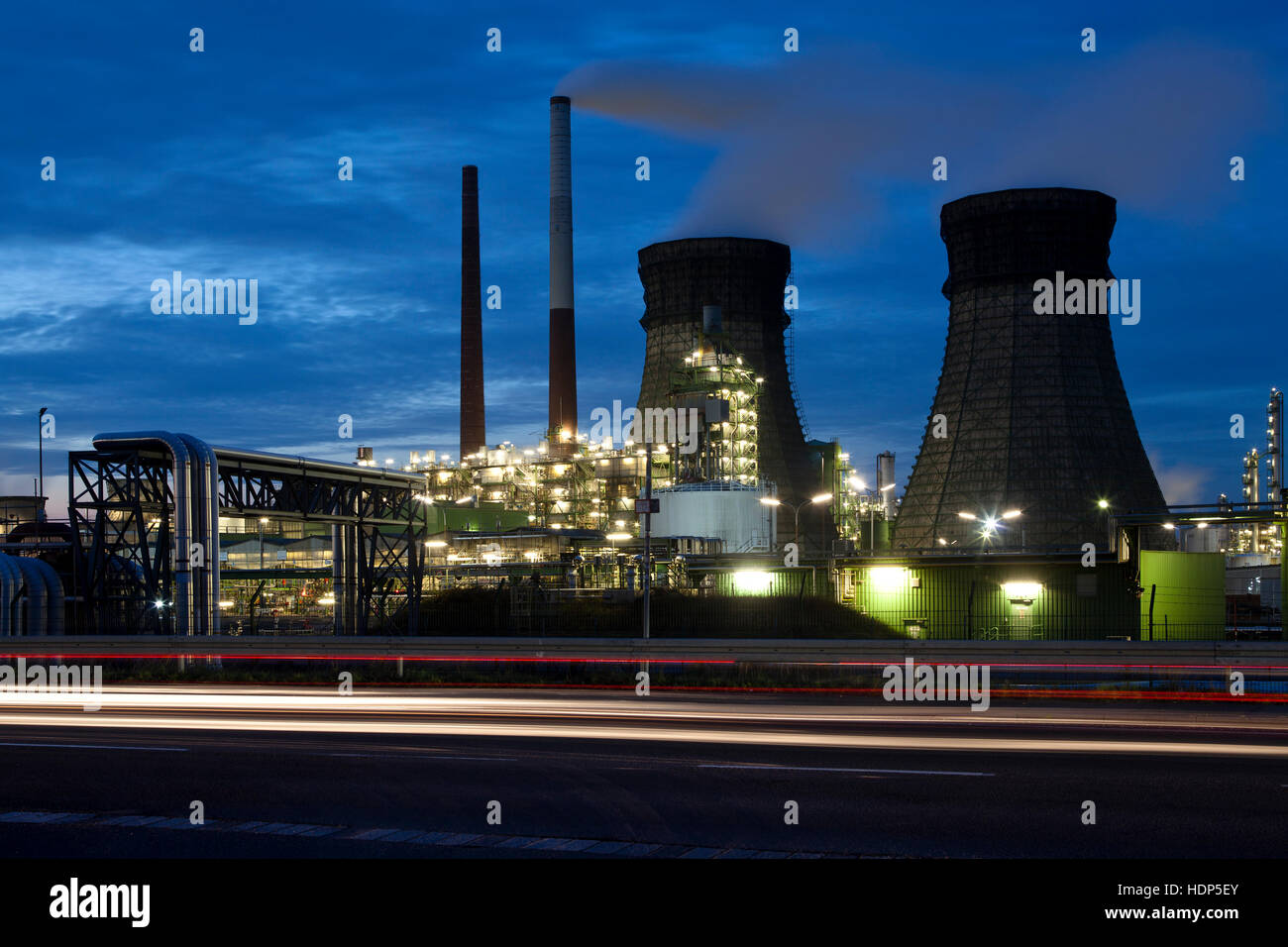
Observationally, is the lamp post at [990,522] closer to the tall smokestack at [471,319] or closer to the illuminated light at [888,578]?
the illuminated light at [888,578]

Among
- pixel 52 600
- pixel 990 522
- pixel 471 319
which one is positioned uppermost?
pixel 471 319

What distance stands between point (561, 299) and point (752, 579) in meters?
36.1

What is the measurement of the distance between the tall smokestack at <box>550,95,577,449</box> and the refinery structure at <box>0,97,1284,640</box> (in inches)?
7.3

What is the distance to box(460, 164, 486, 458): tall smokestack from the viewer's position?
314 feet

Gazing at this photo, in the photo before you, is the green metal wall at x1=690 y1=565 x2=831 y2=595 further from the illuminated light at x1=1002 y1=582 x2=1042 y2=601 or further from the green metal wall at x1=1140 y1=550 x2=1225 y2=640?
the green metal wall at x1=1140 y1=550 x2=1225 y2=640

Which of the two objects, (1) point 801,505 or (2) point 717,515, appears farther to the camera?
(1) point 801,505

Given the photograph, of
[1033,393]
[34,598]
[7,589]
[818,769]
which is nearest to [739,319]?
[1033,393]

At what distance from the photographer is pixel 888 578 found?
66.7m

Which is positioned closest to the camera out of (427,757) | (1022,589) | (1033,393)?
(427,757)

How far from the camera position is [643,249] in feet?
360

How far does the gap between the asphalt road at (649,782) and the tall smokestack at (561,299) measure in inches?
2895

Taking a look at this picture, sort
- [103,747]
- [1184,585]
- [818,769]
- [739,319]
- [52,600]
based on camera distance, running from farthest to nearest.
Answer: [739,319] < [1184,585] < [52,600] < [103,747] < [818,769]

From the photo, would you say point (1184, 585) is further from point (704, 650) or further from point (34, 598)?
point (34, 598)
